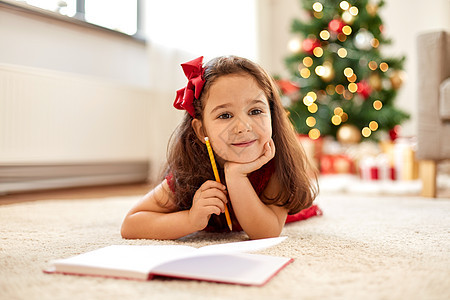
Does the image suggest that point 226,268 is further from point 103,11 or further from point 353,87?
point 353,87

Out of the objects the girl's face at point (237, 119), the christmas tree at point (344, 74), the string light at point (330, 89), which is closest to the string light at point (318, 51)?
the christmas tree at point (344, 74)

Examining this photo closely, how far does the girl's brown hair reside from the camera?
95 cm

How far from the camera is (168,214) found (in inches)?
37.3

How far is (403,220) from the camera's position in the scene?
3.94 feet

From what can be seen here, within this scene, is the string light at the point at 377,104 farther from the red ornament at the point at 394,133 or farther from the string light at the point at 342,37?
the string light at the point at 342,37

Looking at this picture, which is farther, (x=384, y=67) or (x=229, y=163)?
(x=384, y=67)

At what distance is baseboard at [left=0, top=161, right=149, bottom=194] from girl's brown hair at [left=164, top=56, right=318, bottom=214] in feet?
4.41

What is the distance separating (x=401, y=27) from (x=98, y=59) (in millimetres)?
2395

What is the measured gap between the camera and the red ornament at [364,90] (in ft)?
9.39

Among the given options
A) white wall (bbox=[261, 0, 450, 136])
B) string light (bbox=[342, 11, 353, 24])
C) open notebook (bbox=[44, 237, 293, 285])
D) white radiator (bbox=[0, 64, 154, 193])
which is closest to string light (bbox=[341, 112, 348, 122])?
string light (bbox=[342, 11, 353, 24])

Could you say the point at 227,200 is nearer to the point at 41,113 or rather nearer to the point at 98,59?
the point at 41,113

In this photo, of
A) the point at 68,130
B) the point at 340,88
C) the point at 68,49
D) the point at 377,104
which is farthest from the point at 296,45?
the point at 68,130

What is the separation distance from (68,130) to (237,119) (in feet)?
5.04

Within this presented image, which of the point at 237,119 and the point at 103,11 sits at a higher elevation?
the point at 103,11
